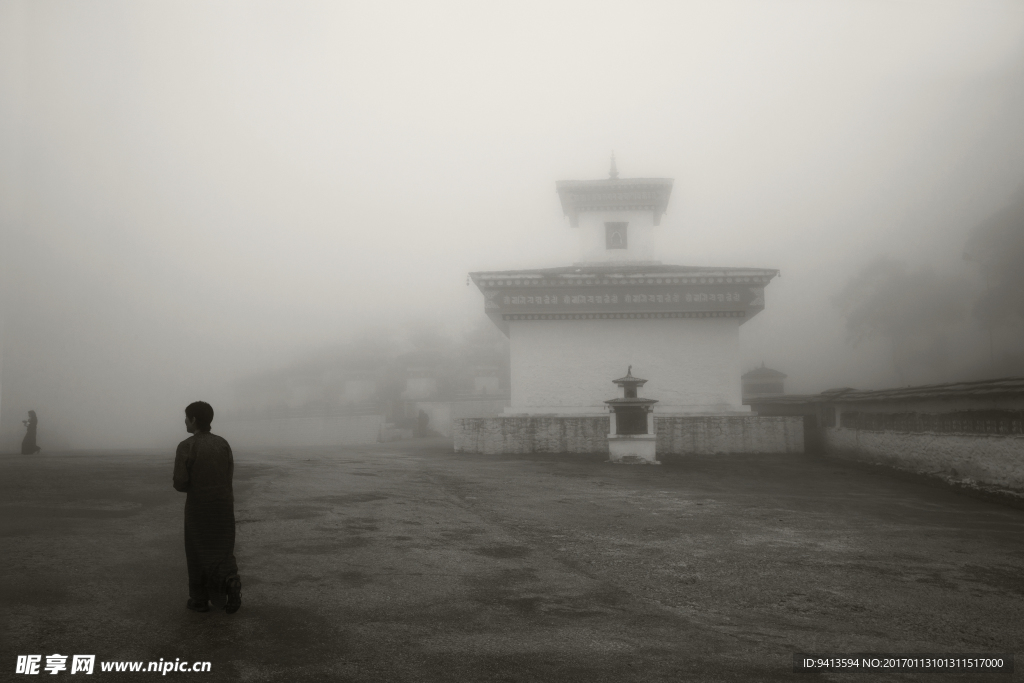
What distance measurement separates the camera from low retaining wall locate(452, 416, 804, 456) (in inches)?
714

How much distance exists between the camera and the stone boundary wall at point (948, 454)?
10141 millimetres

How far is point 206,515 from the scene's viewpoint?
512cm

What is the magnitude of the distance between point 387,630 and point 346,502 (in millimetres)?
4961

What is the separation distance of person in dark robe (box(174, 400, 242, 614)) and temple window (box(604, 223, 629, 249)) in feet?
69.1


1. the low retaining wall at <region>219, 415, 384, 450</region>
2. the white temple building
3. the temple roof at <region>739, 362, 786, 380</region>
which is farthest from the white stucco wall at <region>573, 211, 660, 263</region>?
the temple roof at <region>739, 362, 786, 380</region>

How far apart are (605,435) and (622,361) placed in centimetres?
331

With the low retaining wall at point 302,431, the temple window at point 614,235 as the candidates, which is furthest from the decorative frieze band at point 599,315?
the low retaining wall at point 302,431

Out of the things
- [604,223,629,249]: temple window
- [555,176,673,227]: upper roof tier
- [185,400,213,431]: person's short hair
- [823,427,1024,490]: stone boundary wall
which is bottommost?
[823,427,1024,490]: stone boundary wall

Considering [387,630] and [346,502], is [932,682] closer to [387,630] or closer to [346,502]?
[387,630]

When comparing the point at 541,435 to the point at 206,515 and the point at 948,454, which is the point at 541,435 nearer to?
the point at 948,454

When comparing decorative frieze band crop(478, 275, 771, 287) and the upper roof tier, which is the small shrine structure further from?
the upper roof tier

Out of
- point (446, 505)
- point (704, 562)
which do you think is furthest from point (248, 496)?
point (704, 562)

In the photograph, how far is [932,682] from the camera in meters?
4.15

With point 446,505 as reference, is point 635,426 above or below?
above
